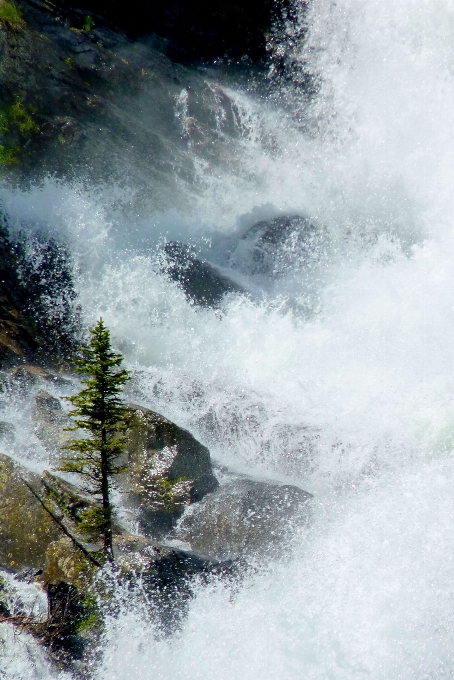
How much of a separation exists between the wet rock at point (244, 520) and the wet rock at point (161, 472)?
11.8 inches

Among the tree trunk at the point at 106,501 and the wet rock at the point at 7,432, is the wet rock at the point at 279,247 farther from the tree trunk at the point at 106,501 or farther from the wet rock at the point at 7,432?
the tree trunk at the point at 106,501

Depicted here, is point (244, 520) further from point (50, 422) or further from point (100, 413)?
point (50, 422)

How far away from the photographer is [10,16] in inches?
668

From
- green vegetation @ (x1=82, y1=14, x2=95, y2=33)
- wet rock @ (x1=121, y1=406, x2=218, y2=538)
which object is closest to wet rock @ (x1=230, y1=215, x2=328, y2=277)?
wet rock @ (x1=121, y1=406, x2=218, y2=538)

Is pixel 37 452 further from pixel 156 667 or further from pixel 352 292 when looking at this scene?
pixel 352 292

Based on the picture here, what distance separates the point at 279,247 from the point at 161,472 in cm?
910

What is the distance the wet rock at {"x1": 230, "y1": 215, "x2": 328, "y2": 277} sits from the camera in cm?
1833

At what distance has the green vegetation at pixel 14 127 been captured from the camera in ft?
56.1

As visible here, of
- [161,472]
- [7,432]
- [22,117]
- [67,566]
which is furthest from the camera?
[22,117]

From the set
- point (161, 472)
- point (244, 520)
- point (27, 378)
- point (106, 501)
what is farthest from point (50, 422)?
point (244, 520)

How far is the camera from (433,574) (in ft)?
31.0

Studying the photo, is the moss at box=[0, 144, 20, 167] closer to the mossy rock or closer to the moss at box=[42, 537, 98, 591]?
the mossy rock

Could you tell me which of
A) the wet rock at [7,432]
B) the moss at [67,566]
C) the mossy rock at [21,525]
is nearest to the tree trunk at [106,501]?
the moss at [67,566]

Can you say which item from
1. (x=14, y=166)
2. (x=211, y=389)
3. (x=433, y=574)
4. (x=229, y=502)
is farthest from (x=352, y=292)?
(x=14, y=166)
